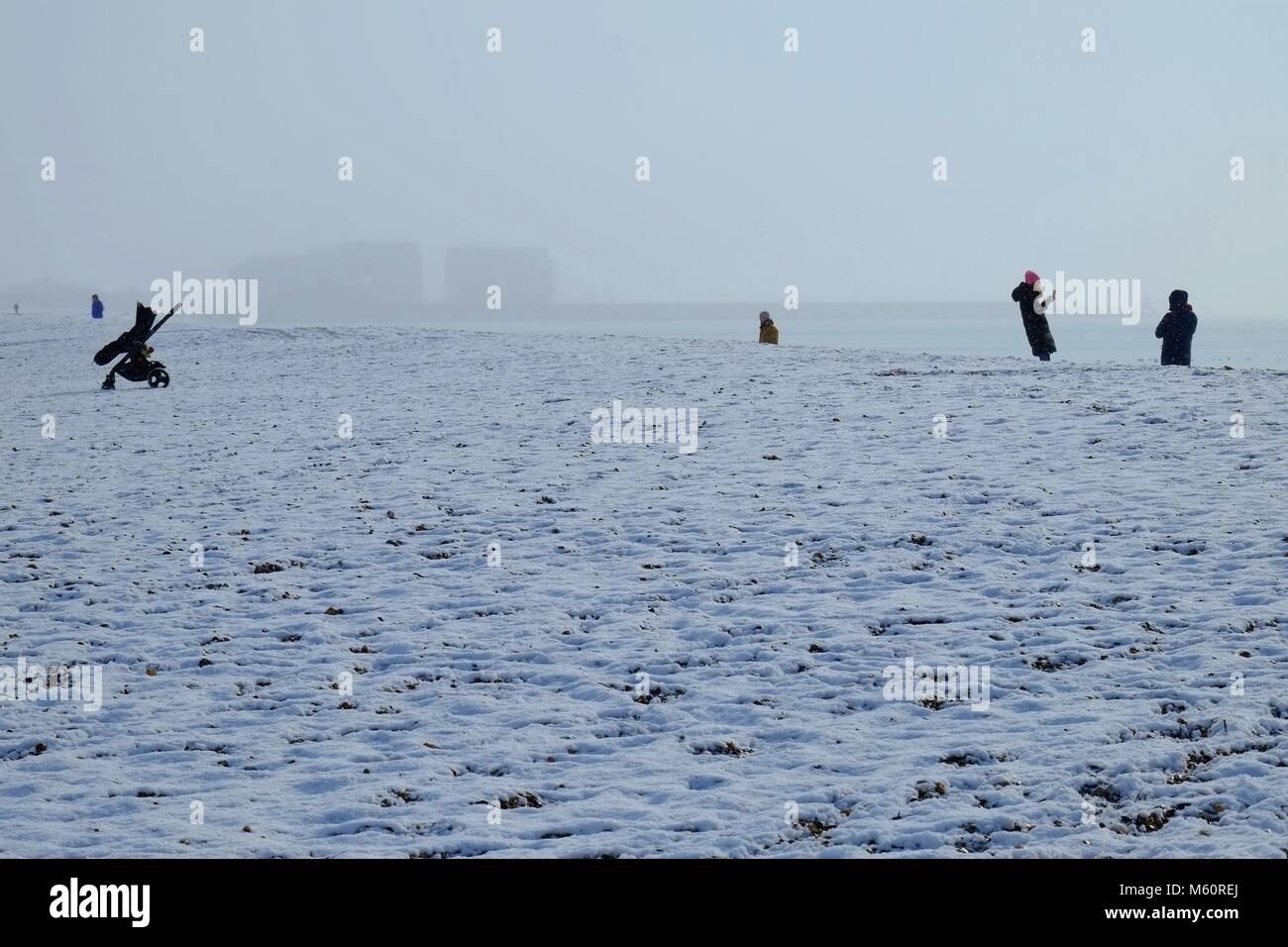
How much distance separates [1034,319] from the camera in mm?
25328

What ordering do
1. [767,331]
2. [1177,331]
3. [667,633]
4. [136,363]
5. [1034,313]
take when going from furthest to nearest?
1. [767,331]
2. [136,363]
3. [1034,313]
4. [1177,331]
5. [667,633]

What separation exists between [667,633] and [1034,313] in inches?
719

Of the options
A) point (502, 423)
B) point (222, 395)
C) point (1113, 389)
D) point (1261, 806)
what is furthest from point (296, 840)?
point (222, 395)

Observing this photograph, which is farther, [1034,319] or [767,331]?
[767,331]

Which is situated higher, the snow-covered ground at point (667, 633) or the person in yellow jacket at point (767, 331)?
the person in yellow jacket at point (767, 331)

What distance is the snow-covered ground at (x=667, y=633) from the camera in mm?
6746

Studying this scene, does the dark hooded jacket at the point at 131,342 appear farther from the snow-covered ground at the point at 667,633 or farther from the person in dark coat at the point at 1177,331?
the person in dark coat at the point at 1177,331

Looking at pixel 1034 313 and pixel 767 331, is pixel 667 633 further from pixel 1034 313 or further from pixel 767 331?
pixel 767 331

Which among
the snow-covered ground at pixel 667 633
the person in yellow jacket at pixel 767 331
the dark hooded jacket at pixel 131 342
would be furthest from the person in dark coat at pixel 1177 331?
the dark hooded jacket at pixel 131 342

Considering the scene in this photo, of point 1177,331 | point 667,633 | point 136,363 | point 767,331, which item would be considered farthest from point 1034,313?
point 136,363

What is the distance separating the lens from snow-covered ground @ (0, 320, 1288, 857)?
675cm
